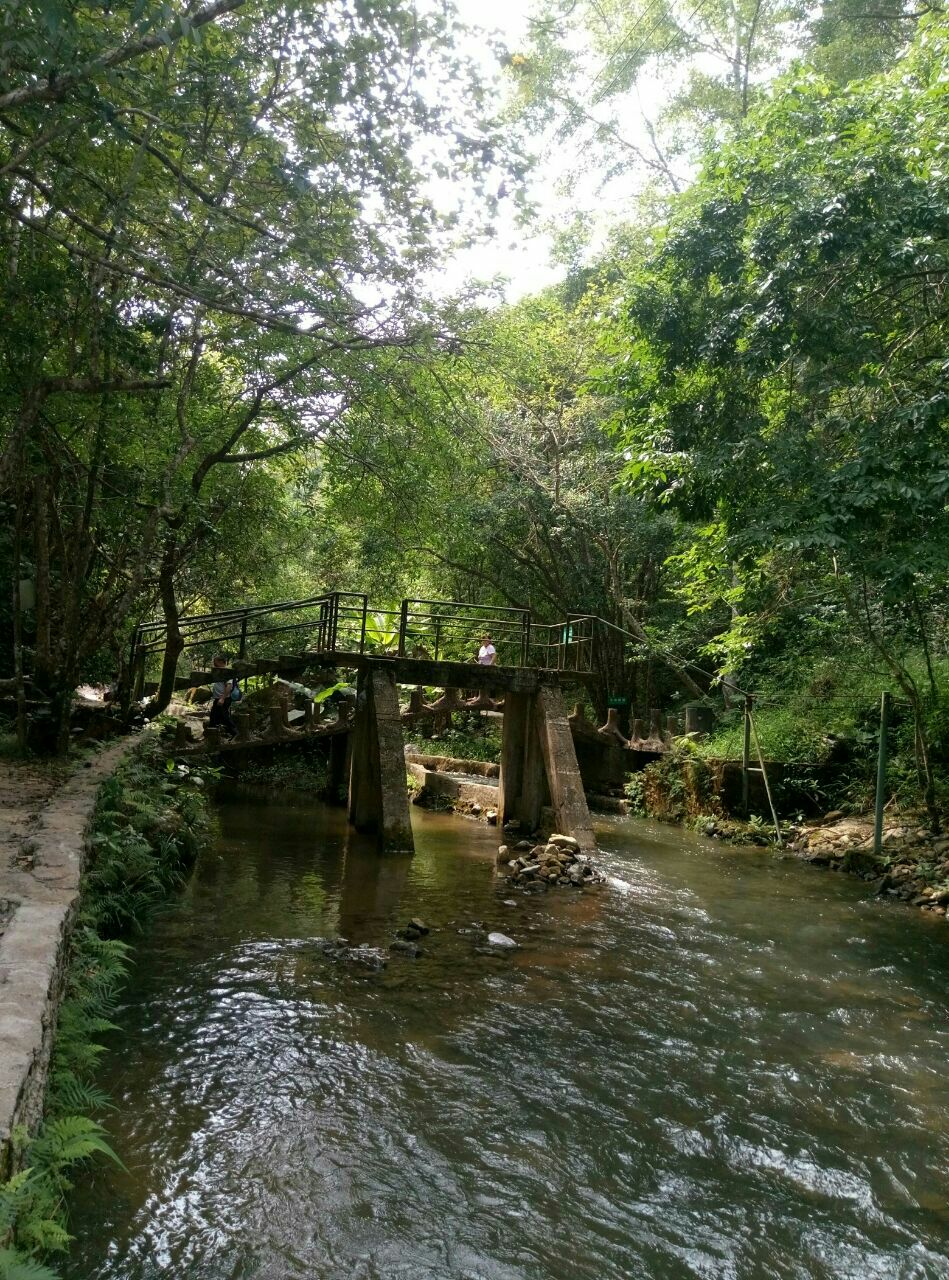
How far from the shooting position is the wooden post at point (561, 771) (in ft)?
44.7

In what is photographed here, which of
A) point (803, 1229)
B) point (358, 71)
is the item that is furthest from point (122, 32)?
point (803, 1229)

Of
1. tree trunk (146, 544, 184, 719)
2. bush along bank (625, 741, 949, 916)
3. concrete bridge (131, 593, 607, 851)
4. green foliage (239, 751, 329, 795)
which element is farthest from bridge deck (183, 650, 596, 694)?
green foliage (239, 751, 329, 795)

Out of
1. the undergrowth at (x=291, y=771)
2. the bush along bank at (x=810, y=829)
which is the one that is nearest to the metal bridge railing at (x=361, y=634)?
Result: the undergrowth at (x=291, y=771)

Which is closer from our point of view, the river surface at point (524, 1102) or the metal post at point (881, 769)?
the river surface at point (524, 1102)

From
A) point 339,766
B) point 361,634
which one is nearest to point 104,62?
point 361,634

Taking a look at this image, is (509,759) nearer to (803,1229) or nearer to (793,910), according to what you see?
(793,910)

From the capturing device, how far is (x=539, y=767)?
50.6 feet

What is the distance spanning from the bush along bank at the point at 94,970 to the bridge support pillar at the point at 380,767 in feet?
8.79

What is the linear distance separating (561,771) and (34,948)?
1010cm

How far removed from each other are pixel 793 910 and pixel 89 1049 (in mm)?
8607

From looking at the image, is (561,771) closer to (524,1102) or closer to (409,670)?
(409,670)

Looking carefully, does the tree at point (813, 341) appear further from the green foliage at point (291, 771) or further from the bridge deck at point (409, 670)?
the green foliage at point (291, 771)

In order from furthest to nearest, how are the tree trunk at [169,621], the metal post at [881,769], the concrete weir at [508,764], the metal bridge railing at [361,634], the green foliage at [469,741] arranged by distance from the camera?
1. the green foliage at [469,741]
2. the metal bridge railing at [361,634]
3. the concrete weir at [508,764]
4. the tree trunk at [169,621]
5. the metal post at [881,769]

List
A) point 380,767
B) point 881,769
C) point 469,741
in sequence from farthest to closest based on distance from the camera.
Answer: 1. point 469,741
2. point 380,767
3. point 881,769
